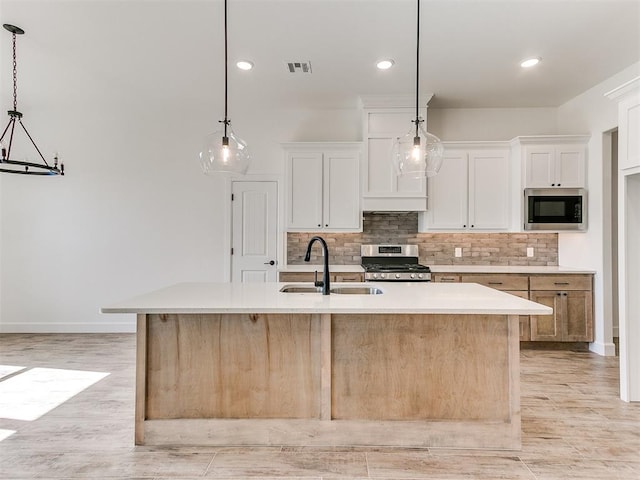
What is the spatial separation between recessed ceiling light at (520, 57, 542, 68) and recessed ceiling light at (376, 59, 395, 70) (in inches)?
48.2

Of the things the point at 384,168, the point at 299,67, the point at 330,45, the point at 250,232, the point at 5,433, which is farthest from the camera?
the point at 250,232

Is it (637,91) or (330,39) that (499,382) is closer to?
(637,91)

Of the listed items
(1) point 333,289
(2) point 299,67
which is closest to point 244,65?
(2) point 299,67

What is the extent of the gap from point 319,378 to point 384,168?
9.33ft

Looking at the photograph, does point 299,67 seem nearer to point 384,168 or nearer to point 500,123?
point 384,168

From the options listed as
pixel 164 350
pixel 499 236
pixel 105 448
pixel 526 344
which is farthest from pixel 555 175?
pixel 105 448

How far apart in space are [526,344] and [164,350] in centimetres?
394

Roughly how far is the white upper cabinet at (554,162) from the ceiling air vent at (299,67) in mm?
2508

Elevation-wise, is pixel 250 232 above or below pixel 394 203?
below

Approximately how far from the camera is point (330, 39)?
3.16 meters

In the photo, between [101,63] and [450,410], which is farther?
[101,63]

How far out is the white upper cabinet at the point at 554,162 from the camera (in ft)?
14.1

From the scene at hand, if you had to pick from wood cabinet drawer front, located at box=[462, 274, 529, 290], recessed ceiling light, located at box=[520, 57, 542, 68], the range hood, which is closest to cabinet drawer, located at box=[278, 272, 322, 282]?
the range hood

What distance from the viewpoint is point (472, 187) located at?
4.54 metres
